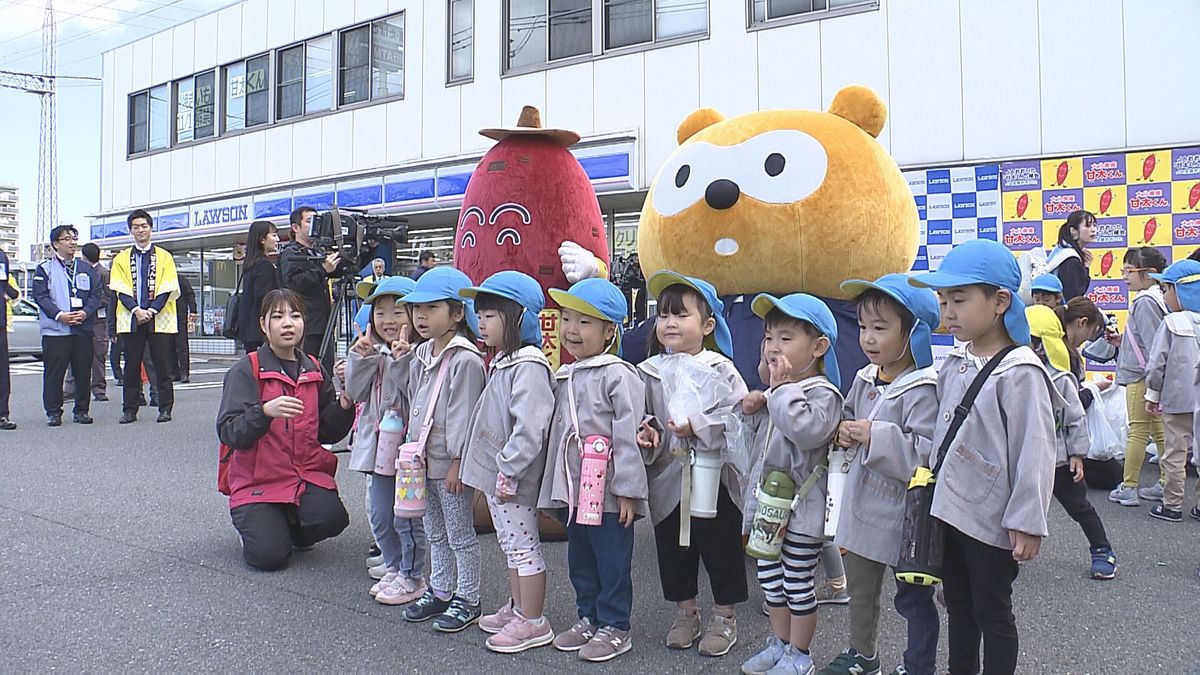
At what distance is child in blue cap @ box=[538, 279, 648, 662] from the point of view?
10.5 feet

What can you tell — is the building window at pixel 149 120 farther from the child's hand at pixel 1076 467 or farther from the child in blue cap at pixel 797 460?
the child's hand at pixel 1076 467

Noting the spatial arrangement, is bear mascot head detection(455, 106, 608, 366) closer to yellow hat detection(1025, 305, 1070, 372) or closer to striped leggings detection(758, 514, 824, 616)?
striped leggings detection(758, 514, 824, 616)

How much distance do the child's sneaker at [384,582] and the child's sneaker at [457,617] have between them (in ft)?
1.37

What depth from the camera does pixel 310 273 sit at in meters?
6.47

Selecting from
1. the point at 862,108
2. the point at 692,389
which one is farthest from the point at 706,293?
the point at 862,108

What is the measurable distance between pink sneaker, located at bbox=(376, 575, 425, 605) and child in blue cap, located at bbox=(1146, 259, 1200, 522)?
4141 mm

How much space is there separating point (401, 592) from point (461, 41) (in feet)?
35.7

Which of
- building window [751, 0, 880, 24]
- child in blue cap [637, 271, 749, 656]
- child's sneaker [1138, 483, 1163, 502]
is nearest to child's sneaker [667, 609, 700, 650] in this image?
child in blue cap [637, 271, 749, 656]

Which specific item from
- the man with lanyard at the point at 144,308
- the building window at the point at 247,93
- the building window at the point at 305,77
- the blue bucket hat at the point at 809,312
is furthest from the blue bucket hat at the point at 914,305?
the building window at the point at 247,93

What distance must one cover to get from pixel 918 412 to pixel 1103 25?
24.7ft

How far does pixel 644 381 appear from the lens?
3.39 m

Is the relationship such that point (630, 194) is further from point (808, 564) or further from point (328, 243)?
point (808, 564)

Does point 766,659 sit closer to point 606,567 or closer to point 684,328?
point 606,567

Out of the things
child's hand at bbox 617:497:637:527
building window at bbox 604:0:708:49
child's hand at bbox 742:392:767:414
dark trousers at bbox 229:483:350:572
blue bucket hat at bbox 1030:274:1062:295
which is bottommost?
dark trousers at bbox 229:483:350:572
